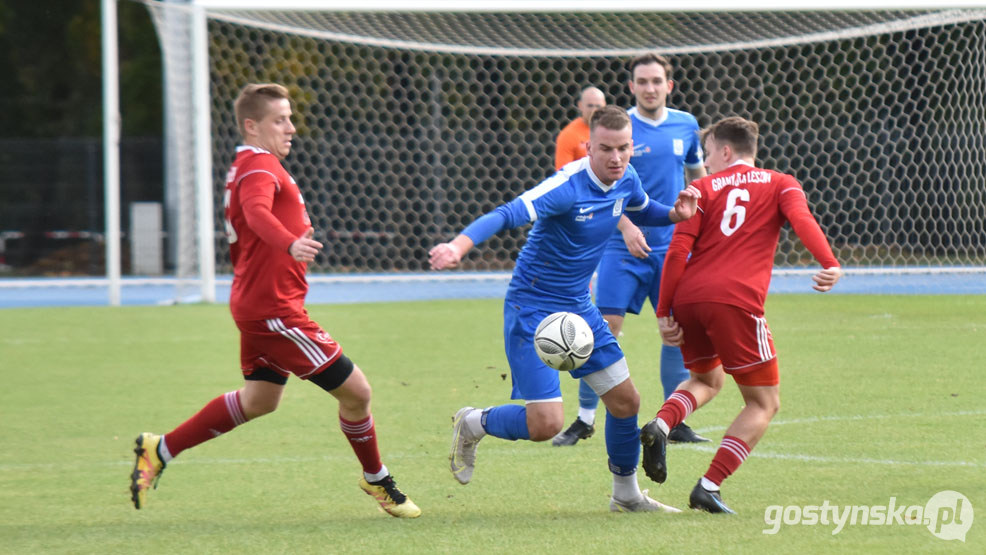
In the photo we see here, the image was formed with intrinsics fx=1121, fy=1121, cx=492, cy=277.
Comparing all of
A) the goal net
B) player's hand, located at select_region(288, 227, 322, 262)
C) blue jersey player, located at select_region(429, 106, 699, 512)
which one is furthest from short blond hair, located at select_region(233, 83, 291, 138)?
the goal net

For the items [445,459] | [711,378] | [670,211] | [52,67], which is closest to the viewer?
[670,211]

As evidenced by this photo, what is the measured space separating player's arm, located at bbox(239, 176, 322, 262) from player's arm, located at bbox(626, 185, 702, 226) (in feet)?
5.03

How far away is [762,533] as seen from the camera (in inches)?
158

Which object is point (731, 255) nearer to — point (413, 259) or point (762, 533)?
point (762, 533)

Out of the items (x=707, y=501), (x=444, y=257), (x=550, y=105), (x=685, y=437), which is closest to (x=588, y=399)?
(x=685, y=437)

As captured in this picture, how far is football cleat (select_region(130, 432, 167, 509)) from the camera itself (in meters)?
4.63

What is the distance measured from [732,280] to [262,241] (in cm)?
196

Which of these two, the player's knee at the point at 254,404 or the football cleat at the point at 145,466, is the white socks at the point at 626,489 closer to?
the player's knee at the point at 254,404

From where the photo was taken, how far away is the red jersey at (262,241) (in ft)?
14.8

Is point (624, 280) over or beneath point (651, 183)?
beneath

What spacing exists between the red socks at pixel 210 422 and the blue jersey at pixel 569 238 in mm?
1269

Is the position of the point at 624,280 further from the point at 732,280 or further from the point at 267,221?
the point at 267,221

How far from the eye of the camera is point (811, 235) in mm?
4625

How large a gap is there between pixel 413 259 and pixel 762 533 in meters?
14.2
